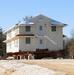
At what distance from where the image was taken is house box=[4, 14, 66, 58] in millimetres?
68562

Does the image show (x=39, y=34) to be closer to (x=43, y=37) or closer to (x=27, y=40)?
(x=43, y=37)

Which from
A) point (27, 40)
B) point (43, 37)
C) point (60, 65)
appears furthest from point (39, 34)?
point (60, 65)

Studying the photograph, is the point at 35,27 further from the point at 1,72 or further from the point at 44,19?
the point at 1,72

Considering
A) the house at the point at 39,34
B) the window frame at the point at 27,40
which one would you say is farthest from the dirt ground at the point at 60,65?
the window frame at the point at 27,40

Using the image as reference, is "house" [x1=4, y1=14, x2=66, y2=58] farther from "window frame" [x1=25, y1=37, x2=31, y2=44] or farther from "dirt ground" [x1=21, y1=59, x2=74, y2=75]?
"dirt ground" [x1=21, y1=59, x2=74, y2=75]

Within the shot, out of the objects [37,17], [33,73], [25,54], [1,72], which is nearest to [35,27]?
[37,17]

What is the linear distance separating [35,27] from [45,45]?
421 centimetres

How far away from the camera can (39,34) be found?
69625mm

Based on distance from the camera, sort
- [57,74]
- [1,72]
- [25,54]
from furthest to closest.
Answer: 1. [25,54]
2. [1,72]
3. [57,74]

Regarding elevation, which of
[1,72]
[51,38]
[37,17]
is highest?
[37,17]

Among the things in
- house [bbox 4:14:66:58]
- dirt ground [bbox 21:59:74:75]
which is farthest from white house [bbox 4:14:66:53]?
dirt ground [bbox 21:59:74:75]

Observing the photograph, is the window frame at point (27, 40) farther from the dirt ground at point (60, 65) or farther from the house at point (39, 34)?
the dirt ground at point (60, 65)

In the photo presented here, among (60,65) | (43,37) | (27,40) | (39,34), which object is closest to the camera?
(60,65)

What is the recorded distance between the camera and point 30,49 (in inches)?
2692
